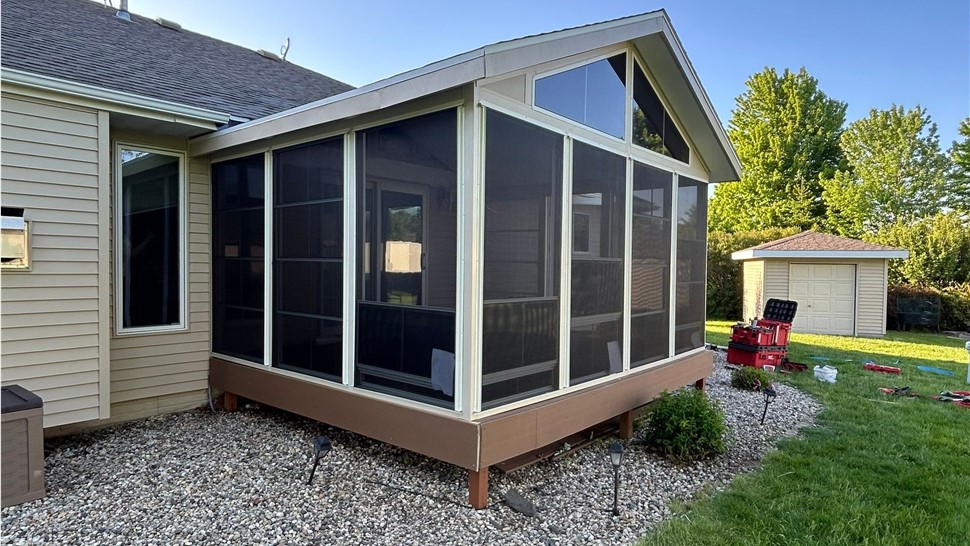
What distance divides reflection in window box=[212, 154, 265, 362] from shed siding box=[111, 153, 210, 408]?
11 cm

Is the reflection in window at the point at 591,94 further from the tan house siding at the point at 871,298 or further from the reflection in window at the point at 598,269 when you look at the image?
the tan house siding at the point at 871,298

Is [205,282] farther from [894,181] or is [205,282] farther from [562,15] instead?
[894,181]

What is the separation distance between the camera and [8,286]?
12.5 feet

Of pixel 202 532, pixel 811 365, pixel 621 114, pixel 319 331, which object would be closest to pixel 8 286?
pixel 319 331

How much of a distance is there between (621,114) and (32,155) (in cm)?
466

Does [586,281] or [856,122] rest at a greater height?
[856,122]

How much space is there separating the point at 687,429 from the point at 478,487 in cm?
190

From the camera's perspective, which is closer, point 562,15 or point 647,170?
point 647,170

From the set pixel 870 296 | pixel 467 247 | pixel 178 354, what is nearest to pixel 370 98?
pixel 467 247

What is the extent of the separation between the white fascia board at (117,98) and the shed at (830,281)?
13363 millimetres

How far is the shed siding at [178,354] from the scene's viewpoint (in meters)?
4.73

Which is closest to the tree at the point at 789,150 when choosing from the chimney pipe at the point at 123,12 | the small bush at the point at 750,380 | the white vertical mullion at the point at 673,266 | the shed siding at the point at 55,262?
the small bush at the point at 750,380

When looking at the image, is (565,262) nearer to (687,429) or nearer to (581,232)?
(581,232)

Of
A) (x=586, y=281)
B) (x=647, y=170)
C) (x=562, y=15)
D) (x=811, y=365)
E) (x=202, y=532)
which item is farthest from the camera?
(x=562, y=15)
